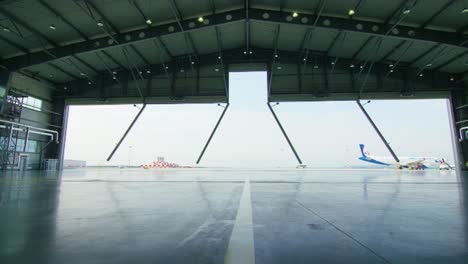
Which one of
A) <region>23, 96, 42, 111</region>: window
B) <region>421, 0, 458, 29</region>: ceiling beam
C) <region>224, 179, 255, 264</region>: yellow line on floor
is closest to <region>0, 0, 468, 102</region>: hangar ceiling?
<region>421, 0, 458, 29</region>: ceiling beam

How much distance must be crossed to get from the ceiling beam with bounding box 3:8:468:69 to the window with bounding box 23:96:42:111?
462 centimetres

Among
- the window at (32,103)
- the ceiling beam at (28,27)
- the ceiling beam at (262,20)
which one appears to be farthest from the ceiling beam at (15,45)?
the window at (32,103)

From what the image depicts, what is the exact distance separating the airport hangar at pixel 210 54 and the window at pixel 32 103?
0.26 feet

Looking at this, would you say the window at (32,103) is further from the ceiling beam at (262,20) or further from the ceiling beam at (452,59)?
the ceiling beam at (452,59)

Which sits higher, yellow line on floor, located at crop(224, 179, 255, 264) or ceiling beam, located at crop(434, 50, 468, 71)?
ceiling beam, located at crop(434, 50, 468, 71)

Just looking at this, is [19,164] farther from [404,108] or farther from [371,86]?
[404,108]

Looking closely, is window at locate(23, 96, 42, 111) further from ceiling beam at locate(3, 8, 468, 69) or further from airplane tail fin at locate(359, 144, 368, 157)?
airplane tail fin at locate(359, 144, 368, 157)

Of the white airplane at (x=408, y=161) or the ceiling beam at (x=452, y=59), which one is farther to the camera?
the white airplane at (x=408, y=161)

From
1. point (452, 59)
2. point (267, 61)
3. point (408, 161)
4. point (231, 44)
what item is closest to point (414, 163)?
point (408, 161)

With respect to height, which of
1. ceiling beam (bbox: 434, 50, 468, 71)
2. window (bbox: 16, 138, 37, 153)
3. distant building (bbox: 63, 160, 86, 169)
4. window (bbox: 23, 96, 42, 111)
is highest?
ceiling beam (bbox: 434, 50, 468, 71)

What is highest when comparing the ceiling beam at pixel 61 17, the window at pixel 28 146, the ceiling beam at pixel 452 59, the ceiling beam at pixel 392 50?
the ceiling beam at pixel 392 50

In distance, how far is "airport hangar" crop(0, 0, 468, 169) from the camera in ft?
39.0

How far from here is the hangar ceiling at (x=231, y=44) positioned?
11.7m

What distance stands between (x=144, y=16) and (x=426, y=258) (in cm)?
1440
